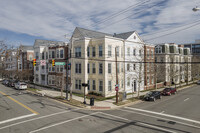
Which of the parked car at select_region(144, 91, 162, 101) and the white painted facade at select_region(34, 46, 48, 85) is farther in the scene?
the white painted facade at select_region(34, 46, 48, 85)

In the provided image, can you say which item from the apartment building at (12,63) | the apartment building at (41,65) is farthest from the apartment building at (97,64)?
the apartment building at (41,65)

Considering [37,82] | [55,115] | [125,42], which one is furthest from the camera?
[37,82]

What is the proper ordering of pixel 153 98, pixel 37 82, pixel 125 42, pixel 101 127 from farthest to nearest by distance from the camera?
pixel 37 82, pixel 125 42, pixel 153 98, pixel 101 127

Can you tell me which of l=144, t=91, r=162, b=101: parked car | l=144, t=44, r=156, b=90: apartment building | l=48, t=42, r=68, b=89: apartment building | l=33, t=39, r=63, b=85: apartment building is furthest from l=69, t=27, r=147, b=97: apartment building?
l=33, t=39, r=63, b=85: apartment building

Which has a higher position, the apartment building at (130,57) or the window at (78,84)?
the apartment building at (130,57)

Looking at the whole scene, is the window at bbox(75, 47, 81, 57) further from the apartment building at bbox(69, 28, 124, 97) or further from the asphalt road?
the asphalt road

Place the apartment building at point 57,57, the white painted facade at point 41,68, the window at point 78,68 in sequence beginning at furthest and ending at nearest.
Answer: the white painted facade at point 41,68, the apartment building at point 57,57, the window at point 78,68

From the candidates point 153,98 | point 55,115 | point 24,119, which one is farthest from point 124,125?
point 153,98

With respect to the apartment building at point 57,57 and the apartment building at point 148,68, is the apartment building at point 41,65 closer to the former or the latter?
the apartment building at point 57,57

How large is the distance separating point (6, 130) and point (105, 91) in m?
16.6

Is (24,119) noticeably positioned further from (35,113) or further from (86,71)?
(86,71)

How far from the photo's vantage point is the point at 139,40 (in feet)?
112

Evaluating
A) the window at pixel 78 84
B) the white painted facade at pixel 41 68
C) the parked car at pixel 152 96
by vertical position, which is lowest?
the parked car at pixel 152 96

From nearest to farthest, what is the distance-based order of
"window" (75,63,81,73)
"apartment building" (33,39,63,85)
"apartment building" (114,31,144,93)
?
"window" (75,63,81,73)
"apartment building" (114,31,144,93)
"apartment building" (33,39,63,85)
